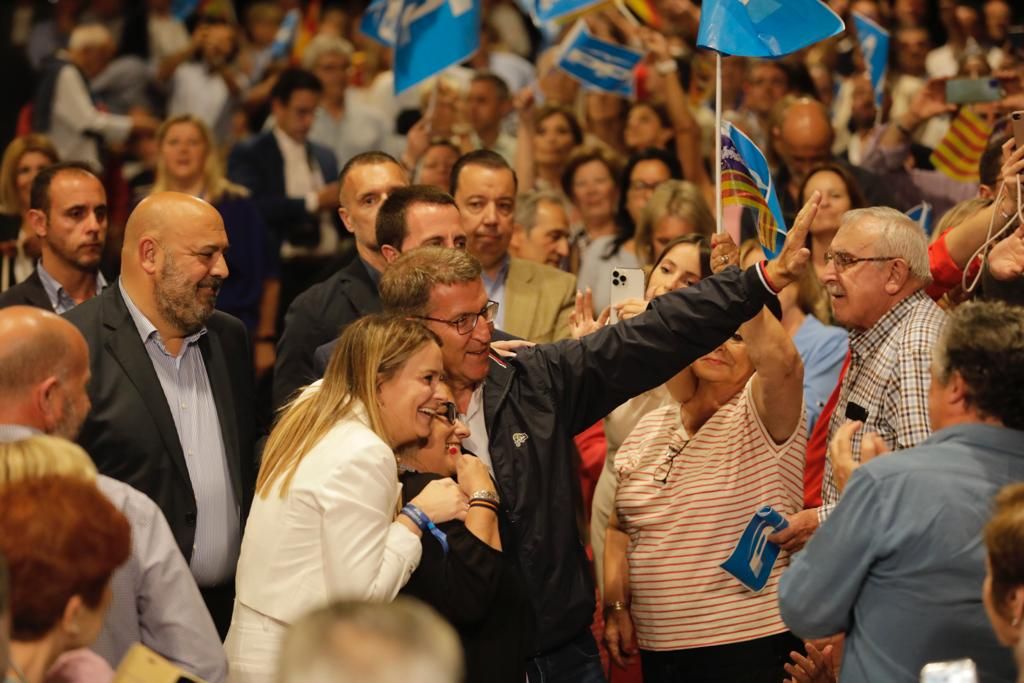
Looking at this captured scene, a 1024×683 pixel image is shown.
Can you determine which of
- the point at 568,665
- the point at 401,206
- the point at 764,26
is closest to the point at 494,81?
the point at 401,206

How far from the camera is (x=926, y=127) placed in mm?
8516

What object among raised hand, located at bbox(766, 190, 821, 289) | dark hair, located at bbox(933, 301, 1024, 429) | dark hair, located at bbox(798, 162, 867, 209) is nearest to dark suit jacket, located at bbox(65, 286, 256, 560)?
raised hand, located at bbox(766, 190, 821, 289)

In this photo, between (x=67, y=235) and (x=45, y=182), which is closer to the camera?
(x=67, y=235)

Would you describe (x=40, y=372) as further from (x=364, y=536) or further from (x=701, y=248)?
(x=701, y=248)

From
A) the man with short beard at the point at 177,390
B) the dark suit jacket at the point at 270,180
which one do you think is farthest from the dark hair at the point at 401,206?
the dark suit jacket at the point at 270,180

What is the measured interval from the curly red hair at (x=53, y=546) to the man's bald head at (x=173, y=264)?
1938 millimetres

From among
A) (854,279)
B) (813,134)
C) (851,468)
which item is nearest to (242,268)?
(813,134)

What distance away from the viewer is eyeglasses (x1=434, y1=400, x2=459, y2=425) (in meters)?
3.80

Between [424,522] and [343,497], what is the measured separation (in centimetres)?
24

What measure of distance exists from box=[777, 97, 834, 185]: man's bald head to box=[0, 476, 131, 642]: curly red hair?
5.00m

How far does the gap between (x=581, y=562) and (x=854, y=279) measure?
113 cm

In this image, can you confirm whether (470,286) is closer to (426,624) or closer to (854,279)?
(854,279)

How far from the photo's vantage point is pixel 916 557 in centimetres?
331

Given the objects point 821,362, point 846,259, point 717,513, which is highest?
point 846,259
